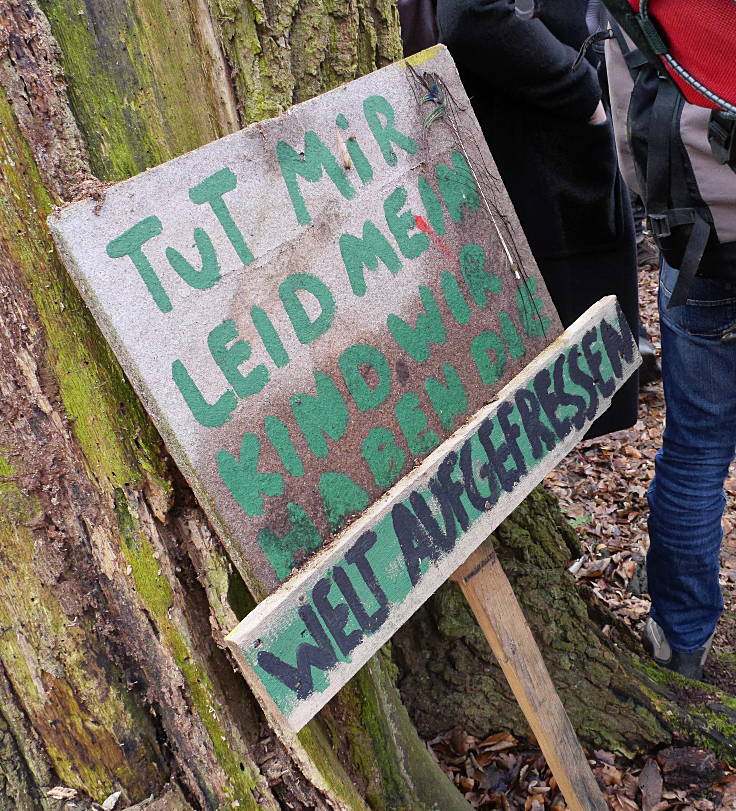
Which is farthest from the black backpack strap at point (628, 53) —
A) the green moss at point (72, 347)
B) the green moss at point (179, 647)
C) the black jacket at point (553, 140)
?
the green moss at point (179, 647)

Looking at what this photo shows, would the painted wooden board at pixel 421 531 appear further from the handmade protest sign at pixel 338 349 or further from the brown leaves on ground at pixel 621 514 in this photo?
the brown leaves on ground at pixel 621 514

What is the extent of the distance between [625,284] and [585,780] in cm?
141

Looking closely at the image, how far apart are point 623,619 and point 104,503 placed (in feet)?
6.70

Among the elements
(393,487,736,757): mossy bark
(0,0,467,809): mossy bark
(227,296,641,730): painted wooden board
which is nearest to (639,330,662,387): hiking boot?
(393,487,736,757): mossy bark

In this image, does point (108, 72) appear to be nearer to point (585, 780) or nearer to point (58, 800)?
point (58, 800)

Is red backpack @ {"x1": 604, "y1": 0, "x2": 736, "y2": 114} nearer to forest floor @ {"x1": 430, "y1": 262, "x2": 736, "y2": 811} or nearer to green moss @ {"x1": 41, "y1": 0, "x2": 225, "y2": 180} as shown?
green moss @ {"x1": 41, "y1": 0, "x2": 225, "y2": 180}

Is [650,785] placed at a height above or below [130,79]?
below

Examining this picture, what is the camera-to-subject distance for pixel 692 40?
1.17 m

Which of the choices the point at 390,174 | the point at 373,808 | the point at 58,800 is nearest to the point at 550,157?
the point at 390,174

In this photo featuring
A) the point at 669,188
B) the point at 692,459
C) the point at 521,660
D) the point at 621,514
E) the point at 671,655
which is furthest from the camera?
the point at 621,514

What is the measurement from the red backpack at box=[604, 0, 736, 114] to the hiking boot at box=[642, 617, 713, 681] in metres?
1.70

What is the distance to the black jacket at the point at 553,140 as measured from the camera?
1.90 metres

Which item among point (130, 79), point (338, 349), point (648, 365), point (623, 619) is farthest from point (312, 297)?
point (648, 365)

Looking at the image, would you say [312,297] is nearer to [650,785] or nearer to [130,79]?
→ [130,79]
